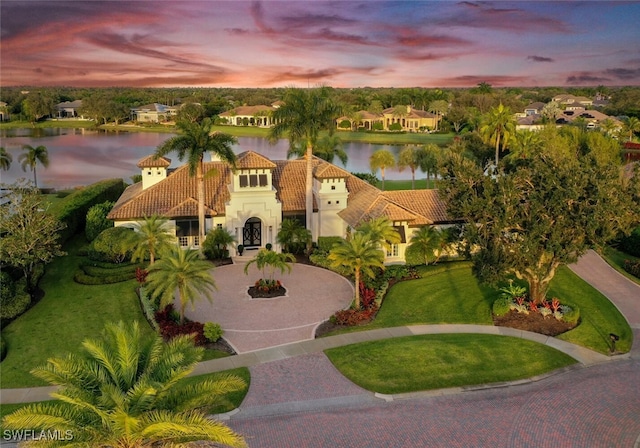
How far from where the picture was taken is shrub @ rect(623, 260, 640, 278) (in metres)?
31.9

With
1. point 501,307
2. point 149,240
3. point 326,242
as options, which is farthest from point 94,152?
point 501,307

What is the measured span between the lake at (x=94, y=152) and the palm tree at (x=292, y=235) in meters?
20.7

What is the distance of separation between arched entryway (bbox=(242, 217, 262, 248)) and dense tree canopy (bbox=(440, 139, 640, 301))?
15.8 metres

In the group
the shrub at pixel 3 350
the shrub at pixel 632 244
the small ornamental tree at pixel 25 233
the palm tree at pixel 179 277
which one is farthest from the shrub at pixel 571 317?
the small ornamental tree at pixel 25 233

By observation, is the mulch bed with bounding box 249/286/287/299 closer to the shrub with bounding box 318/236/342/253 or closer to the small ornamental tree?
the shrub with bounding box 318/236/342/253

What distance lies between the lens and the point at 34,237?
28.4 metres

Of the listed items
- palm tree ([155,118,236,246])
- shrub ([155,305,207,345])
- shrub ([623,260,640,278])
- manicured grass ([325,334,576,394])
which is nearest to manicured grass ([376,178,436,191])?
shrub ([623,260,640,278])

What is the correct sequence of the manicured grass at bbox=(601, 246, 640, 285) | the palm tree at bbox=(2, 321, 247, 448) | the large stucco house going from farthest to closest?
the large stucco house, the manicured grass at bbox=(601, 246, 640, 285), the palm tree at bbox=(2, 321, 247, 448)

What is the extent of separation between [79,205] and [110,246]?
36.9 ft

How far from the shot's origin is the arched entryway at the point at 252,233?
38.2 meters

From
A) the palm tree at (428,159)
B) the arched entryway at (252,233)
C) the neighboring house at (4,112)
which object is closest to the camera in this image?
the arched entryway at (252,233)

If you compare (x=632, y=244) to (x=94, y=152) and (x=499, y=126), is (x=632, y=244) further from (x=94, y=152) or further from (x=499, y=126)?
(x=94, y=152)

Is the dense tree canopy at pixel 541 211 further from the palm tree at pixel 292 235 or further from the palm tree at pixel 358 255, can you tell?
the palm tree at pixel 292 235

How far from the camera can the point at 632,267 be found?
106 feet
